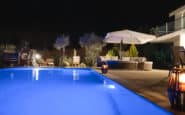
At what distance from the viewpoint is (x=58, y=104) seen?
828 centimetres

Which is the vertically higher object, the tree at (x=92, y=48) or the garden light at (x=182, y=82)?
the tree at (x=92, y=48)

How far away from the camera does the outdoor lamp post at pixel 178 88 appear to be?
5824mm

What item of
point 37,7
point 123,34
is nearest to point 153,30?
point 123,34

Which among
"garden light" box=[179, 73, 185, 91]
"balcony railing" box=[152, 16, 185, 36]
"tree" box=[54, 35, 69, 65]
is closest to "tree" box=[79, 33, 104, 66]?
"tree" box=[54, 35, 69, 65]

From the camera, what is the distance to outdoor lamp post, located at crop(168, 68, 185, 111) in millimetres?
5824

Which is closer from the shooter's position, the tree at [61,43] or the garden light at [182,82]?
the garden light at [182,82]

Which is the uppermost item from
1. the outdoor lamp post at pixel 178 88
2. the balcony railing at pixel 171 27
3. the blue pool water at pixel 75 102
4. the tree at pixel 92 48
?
the balcony railing at pixel 171 27

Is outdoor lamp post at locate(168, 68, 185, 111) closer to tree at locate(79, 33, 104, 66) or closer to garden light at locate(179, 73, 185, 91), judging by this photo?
garden light at locate(179, 73, 185, 91)

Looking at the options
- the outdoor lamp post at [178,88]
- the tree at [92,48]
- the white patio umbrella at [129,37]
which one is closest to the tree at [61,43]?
the tree at [92,48]

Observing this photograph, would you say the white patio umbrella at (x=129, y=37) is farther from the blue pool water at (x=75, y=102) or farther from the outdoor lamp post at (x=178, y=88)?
the outdoor lamp post at (x=178, y=88)

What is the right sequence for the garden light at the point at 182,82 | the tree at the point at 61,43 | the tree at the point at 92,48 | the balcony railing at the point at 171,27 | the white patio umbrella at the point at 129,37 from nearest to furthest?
the garden light at the point at 182,82, the white patio umbrella at the point at 129,37, the balcony railing at the point at 171,27, the tree at the point at 92,48, the tree at the point at 61,43

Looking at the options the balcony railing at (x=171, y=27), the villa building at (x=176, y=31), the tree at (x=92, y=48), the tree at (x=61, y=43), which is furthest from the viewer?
the tree at (x=61, y=43)

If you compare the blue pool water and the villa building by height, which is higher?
the villa building

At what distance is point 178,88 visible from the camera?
231 inches
